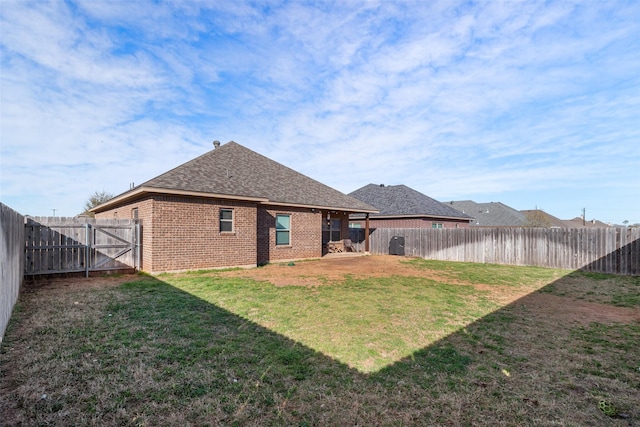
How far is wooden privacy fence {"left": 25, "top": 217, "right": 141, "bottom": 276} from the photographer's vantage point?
358 inches

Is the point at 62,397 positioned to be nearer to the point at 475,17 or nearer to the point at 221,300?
the point at 221,300

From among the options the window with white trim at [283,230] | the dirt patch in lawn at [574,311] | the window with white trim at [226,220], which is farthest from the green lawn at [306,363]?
the window with white trim at [283,230]

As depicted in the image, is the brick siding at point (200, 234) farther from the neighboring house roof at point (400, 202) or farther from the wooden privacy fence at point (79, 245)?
the neighboring house roof at point (400, 202)

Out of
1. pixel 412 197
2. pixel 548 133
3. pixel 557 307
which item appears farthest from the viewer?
pixel 412 197

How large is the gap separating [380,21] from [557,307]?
10.4 meters

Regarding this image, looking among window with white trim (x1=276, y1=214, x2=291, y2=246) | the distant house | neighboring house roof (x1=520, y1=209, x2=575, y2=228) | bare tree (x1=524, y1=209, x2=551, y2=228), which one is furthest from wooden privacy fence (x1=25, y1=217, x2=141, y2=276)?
neighboring house roof (x1=520, y1=209, x2=575, y2=228)

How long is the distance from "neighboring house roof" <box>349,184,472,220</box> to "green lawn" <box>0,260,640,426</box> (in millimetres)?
17120

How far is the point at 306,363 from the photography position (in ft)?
12.5

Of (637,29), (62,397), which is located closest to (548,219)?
(637,29)

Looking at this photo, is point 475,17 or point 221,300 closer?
point 221,300

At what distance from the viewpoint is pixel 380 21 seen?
10.4 m

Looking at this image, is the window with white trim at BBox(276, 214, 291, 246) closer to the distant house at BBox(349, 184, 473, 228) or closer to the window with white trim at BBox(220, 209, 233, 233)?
the window with white trim at BBox(220, 209, 233, 233)

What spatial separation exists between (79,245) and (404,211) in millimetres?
20733

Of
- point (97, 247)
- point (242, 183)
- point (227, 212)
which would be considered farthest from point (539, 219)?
point (97, 247)
